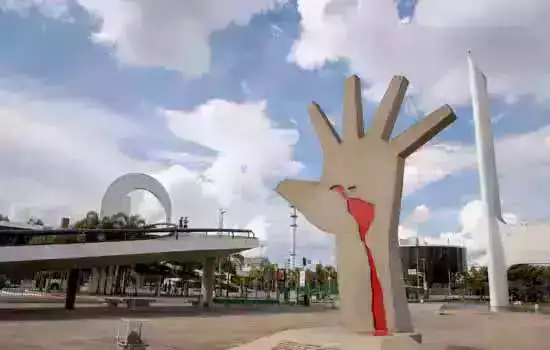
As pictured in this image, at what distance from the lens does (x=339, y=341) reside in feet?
38.3

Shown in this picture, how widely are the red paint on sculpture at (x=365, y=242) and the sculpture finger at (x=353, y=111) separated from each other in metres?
1.60

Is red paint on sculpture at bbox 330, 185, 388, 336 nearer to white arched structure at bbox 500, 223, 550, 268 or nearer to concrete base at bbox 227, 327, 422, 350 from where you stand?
concrete base at bbox 227, 327, 422, 350

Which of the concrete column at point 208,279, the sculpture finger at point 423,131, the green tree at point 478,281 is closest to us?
the sculpture finger at point 423,131

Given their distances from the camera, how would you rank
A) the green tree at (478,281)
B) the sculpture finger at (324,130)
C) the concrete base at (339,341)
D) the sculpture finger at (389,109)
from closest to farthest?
the concrete base at (339,341)
the sculpture finger at (389,109)
the sculpture finger at (324,130)
the green tree at (478,281)

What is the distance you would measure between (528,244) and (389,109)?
53598mm

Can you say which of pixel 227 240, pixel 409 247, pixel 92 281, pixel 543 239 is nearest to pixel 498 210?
pixel 543 239

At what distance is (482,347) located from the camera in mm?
17516

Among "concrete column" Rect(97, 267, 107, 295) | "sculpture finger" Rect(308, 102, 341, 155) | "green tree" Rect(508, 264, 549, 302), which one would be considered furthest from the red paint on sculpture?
"green tree" Rect(508, 264, 549, 302)

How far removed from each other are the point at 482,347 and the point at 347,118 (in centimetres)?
927

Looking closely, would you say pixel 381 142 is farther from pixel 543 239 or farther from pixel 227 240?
pixel 543 239

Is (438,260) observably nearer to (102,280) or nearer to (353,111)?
(102,280)

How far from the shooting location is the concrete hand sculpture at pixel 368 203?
1313 centimetres

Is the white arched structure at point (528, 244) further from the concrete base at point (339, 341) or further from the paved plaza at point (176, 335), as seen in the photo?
the concrete base at point (339, 341)

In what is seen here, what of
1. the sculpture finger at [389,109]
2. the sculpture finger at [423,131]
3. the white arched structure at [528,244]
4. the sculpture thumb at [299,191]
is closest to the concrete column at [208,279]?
the sculpture thumb at [299,191]
